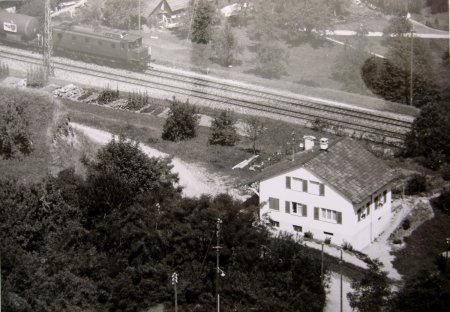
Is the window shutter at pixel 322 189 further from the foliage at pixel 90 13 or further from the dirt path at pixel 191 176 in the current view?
the foliage at pixel 90 13

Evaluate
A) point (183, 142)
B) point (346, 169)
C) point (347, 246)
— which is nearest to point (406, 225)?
point (347, 246)

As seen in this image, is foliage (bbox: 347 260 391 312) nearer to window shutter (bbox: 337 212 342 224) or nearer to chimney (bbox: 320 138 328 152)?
window shutter (bbox: 337 212 342 224)

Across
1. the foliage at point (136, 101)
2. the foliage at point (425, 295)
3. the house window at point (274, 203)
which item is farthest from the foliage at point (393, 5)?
the foliage at point (425, 295)

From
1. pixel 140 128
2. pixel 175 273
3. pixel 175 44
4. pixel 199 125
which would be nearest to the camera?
pixel 175 273

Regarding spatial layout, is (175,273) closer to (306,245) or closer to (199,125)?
(306,245)

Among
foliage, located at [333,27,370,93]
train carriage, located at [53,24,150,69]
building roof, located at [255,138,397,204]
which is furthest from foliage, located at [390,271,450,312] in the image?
train carriage, located at [53,24,150,69]

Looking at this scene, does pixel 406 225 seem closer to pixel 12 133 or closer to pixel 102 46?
pixel 12 133

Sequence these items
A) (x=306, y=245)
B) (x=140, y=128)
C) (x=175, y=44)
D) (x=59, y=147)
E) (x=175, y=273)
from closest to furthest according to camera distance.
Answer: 1. (x=175, y=273)
2. (x=306, y=245)
3. (x=59, y=147)
4. (x=140, y=128)
5. (x=175, y=44)

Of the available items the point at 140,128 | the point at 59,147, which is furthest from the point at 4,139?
the point at 140,128
